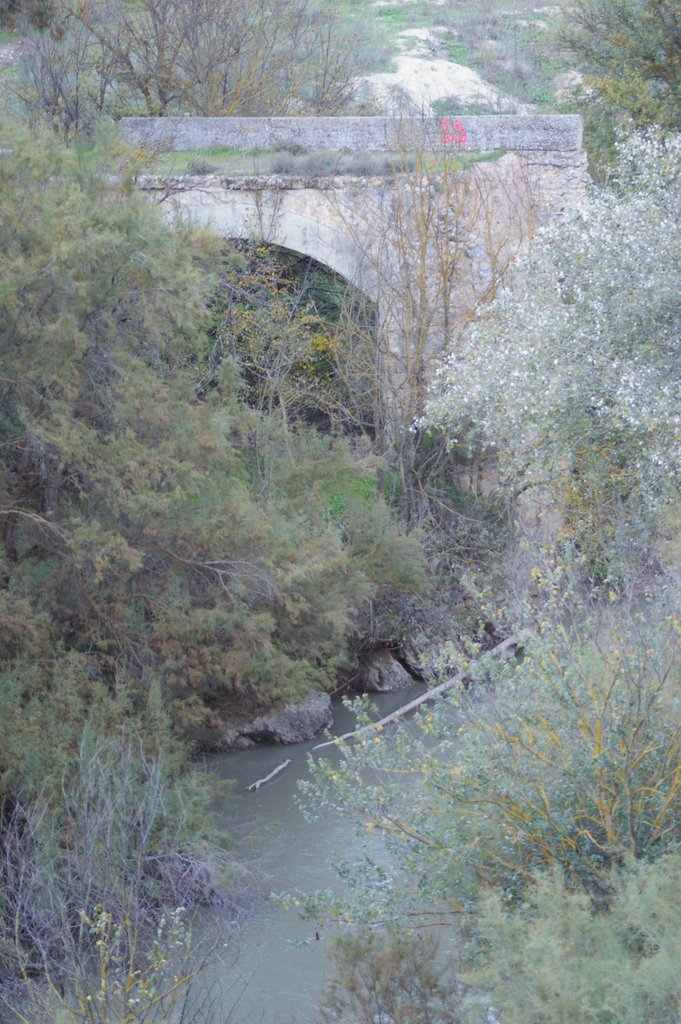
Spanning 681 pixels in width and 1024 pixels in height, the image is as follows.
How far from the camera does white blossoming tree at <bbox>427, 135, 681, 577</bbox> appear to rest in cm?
774

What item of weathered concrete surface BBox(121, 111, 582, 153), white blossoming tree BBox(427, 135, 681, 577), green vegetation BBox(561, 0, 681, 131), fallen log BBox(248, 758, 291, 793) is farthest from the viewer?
green vegetation BBox(561, 0, 681, 131)

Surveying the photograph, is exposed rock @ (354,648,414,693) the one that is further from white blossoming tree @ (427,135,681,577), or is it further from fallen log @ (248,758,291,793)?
white blossoming tree @ (427,135,681,577)

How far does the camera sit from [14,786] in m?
8.12

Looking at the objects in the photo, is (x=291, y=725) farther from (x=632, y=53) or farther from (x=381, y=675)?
(x=632, y=53)

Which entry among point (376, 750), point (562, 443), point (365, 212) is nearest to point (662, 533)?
point (562, 443)

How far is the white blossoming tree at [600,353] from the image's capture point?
7.74m

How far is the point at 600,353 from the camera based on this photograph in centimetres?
803

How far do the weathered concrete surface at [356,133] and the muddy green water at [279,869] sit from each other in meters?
7.23

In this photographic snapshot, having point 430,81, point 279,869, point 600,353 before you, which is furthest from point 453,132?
point 430,81

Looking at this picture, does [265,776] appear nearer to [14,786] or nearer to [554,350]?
[14,786]

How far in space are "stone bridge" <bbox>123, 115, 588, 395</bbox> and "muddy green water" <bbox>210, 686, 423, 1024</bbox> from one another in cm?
509

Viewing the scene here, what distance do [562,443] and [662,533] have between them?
1582 millimetres

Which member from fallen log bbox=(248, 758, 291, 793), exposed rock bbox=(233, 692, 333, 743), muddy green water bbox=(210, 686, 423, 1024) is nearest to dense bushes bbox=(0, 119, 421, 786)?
fallen log bbox=(248, 758, 291, 793)

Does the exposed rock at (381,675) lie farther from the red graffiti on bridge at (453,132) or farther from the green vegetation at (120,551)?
the red graffiti on bridge at (453,132)
